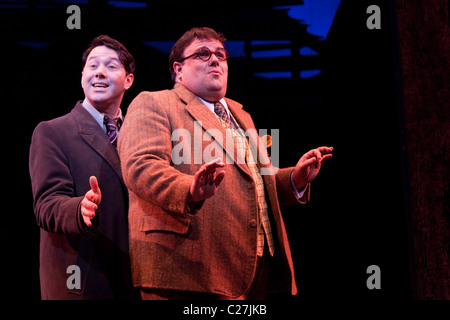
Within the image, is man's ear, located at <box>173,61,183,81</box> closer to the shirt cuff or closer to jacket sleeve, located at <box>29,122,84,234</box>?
jacket sleeve, located at <box>29,122,84,234</box>

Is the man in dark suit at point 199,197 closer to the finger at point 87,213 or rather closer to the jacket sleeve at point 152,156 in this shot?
the jacket sleeve at point 152,156

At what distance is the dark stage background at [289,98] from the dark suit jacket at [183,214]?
825 millimetres

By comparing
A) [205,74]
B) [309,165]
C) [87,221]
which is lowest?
[87,221]

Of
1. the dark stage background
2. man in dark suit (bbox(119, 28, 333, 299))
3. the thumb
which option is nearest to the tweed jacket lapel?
man in dark suit (bbox(119, 28, 333, 299))

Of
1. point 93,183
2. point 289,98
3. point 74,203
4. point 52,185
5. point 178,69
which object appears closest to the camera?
point 93,183

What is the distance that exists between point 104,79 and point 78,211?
2.65 ft

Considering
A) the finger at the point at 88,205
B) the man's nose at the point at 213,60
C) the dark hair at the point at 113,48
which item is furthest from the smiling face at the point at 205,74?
the finger at the point at 88,205

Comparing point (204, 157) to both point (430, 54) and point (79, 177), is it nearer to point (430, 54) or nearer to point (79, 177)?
point (79, 177)

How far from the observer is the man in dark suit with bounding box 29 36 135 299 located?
204 centimetres

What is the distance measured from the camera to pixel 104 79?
7.96ft

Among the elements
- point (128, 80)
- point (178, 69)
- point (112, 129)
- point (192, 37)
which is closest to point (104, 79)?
point (128, 80)

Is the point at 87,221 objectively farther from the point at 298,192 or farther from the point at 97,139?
the point at 298,192

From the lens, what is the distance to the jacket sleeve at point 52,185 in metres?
1.96

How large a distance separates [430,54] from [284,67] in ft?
2.76
